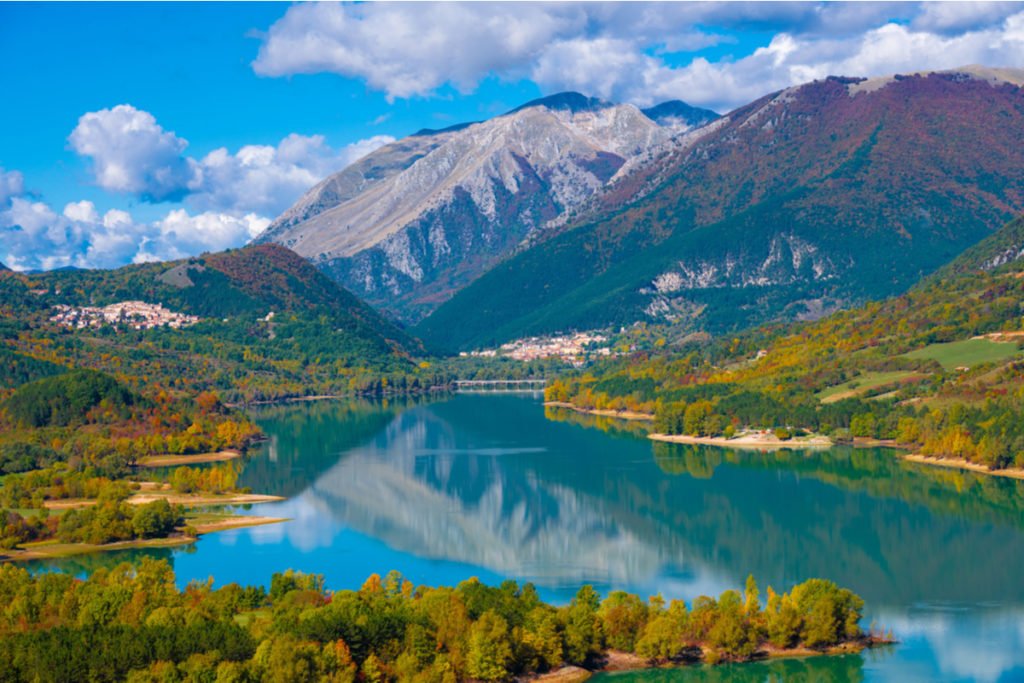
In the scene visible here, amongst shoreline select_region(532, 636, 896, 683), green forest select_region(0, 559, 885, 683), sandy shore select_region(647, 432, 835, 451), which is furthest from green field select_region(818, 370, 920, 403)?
shoreline select_region(532, 636, 896, 683)

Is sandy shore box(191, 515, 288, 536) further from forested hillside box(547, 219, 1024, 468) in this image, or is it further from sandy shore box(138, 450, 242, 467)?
forested hillside box(547, 219, 1024, 468)

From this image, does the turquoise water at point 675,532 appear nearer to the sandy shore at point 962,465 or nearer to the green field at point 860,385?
the sandy shore at point 962,465

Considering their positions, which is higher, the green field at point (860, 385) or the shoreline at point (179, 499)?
the green field at point (860, 385)

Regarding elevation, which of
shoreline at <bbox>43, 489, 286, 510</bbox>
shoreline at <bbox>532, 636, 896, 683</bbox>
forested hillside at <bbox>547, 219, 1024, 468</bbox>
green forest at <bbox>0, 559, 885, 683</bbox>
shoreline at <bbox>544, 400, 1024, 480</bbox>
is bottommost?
shoreline at <bbox>532, 636, 896, 683</bbox>

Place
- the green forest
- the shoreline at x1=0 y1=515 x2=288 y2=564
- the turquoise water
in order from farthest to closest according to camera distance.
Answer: the shoreline at x1=0 y1=515 x2=288 y2=564
the turquoise water
the green forest

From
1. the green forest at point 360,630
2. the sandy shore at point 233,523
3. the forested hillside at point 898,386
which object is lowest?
the green forest at point 360,630

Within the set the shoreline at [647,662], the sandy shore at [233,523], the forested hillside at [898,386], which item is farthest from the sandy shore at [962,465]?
the sandy shore at [233,523]

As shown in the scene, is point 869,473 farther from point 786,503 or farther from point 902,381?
point 902,381
